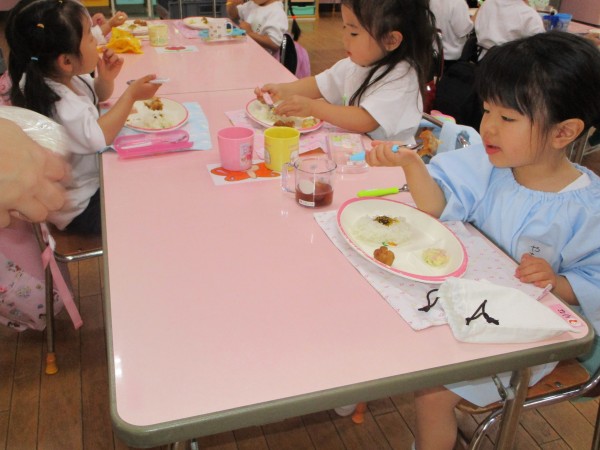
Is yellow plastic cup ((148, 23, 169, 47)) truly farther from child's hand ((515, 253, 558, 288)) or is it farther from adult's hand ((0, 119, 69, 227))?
child's hand ((515, 253, 558, 288))

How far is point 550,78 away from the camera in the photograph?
1.08 metres

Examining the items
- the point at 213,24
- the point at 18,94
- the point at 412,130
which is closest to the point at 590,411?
the point at 412,130

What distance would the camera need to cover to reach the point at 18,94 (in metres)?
1.54

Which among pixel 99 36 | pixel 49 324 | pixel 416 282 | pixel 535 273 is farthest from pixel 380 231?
pixel 99 36

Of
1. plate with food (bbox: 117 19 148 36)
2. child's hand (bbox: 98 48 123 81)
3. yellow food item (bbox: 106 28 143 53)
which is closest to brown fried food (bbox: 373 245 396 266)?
child's hand (bbox: 98 48 123 81)

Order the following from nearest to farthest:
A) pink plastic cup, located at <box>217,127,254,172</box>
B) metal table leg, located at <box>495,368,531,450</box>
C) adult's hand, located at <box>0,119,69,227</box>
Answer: adult's hand, located at <box>0,119,69,227</box> < metal table leg, located at <box>495,368,531,450</box> < pink plastic cup, located at <box>217,127,254,172</box>

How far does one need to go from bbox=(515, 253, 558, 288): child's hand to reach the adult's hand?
83cm

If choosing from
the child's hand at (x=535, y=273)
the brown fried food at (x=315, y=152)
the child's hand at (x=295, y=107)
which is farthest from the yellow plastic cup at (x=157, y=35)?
the child's hand at (x=535, y=273)

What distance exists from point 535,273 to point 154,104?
49.3 inches

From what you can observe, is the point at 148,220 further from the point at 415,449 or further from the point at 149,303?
the point at 415,449

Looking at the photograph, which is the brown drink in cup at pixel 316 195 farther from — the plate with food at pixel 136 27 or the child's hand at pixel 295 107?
the plate with food at pixel 136 27

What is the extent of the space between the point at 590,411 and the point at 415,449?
27.4 inches

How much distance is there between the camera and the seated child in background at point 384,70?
1.61 m

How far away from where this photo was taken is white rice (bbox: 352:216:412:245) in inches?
41.8
